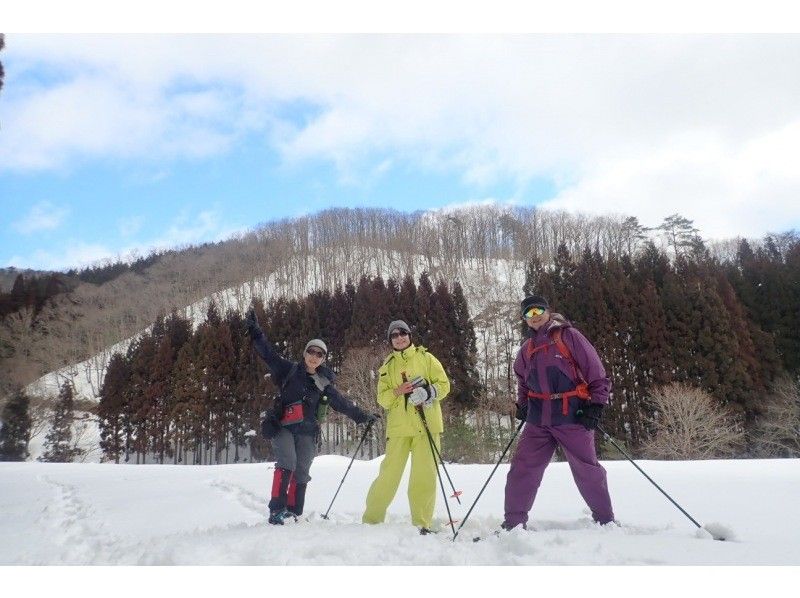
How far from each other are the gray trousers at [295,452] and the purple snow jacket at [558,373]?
6.10ft

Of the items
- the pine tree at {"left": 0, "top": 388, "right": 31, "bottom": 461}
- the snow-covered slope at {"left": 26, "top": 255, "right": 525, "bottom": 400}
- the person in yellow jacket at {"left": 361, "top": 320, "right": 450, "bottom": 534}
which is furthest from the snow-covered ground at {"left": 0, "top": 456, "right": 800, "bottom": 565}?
the snow-covered slope at {"left": 26, "top": 255, "right": 525, "bottom": 400}

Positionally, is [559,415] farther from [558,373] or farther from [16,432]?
[16,432]

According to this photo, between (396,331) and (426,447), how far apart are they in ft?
3.15

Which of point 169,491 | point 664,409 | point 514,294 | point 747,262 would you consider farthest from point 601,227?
point 169,491

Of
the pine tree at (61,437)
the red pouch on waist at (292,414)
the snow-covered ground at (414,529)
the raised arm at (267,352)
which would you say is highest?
the raised arm at (267,352)

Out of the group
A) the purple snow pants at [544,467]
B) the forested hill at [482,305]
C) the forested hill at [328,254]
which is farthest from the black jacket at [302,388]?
the forested hill at [328,254]

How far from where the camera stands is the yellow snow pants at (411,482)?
3.95m

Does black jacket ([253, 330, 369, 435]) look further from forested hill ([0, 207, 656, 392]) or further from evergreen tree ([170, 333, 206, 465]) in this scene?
forested hill ([0, 207, 656, 392])

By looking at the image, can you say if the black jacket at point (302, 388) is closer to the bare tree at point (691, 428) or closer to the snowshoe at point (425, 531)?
the snowshoe at point (425, 531)

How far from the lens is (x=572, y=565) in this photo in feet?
8.62

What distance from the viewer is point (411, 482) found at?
4.05m

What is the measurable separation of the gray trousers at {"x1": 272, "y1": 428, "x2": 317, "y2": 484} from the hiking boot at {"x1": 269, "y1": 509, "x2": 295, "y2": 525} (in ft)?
0.84

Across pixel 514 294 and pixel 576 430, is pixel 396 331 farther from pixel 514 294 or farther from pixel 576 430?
pixel 514 294

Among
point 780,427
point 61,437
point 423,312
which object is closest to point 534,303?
point 780,427
